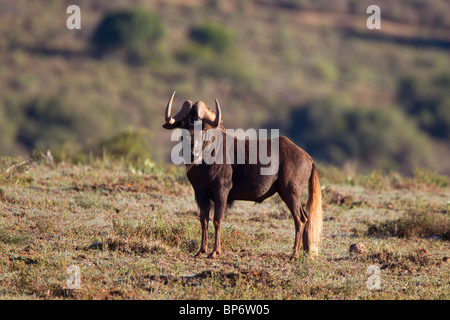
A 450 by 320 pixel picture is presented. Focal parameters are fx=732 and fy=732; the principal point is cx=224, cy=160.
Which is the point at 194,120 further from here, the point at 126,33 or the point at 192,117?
the point at 126,33

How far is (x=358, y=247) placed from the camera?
946 centimetres

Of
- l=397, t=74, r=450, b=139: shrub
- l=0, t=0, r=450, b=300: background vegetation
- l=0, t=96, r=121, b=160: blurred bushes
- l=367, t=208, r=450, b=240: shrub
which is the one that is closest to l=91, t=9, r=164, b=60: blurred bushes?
l=0, t=0, r=450, b=300: background vegetation

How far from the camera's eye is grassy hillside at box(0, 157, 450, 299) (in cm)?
765

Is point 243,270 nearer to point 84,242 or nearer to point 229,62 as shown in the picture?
point 84,242

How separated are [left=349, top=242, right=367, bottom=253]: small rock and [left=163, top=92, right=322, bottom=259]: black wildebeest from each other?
1.89ft

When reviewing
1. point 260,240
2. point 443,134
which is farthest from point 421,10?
point 260,240

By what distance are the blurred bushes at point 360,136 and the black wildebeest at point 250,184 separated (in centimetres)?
3423

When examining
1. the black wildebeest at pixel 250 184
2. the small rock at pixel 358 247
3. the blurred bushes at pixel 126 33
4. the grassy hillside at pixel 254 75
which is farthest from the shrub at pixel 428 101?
the black wildebeest at pixel 250 184

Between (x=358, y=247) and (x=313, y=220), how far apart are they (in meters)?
0.77

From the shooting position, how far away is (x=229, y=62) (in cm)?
5325

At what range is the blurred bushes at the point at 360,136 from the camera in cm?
4472

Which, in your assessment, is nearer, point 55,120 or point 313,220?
point 313,220

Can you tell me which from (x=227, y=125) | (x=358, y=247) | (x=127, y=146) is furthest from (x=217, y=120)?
(x=227, y=125)

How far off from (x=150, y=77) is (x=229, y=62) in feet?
21.0
